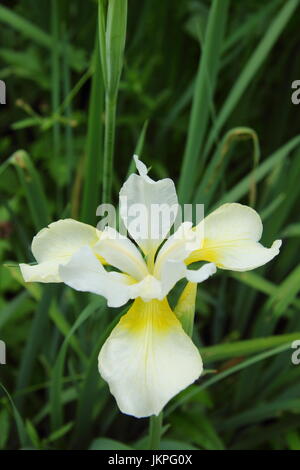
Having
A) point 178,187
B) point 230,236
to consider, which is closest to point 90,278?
point 230,236

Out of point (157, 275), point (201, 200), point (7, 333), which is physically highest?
point (201, 200)

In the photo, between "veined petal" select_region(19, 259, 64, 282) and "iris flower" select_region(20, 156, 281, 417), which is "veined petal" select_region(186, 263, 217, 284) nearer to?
"iris flower" select_region(20, 156, 281, 417)

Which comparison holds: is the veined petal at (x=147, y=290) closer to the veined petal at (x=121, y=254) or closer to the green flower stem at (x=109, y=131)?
the veined petal at (x=121, y=254)

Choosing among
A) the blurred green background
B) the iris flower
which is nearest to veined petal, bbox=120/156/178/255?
the iris flower

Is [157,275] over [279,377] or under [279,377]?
over

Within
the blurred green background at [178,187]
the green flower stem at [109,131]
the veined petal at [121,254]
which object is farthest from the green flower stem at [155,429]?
the green flower stem at [109,131]
